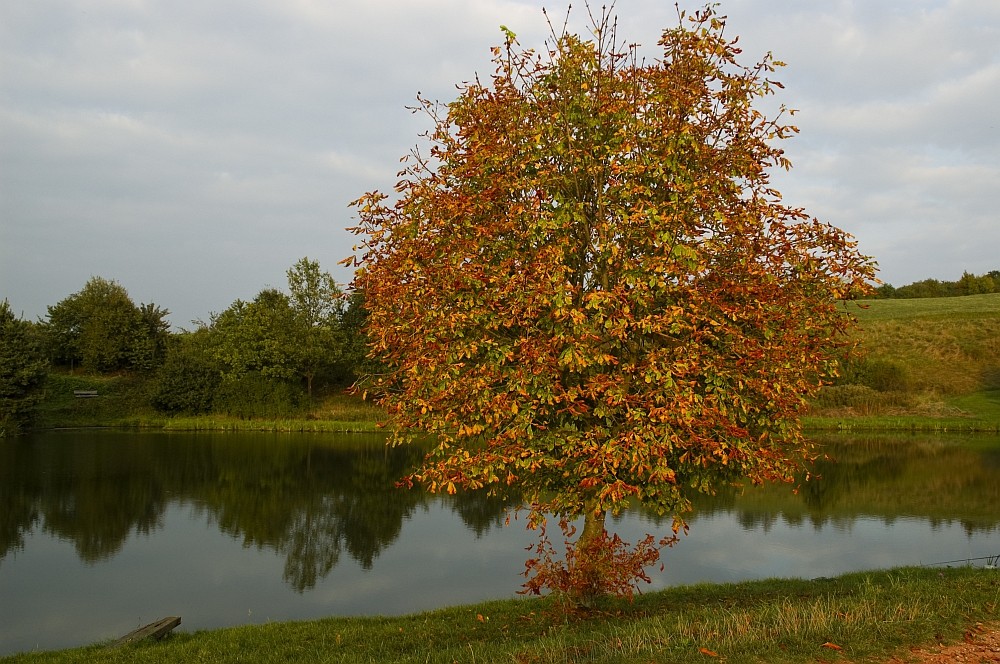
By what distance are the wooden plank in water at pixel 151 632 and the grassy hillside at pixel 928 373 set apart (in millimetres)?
42051

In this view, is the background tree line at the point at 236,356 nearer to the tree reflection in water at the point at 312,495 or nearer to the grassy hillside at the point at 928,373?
the tree reflection in water at the point at 312,495

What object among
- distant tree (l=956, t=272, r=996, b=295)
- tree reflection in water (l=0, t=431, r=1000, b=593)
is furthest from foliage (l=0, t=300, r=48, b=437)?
distant tree (l=956, t=272, r=996, b=295)

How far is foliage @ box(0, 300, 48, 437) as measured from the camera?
1916 inches

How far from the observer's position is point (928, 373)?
61562 mm

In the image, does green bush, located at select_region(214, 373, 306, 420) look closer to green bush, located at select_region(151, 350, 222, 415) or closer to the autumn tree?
green bush, located at select_region(151, 350, 222, 415)

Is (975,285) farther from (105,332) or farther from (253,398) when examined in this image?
(105,332)

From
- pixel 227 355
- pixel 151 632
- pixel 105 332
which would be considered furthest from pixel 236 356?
pixel 151 632

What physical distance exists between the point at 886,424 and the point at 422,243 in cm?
5038

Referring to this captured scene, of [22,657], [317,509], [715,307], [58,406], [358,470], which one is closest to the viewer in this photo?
[715,307]

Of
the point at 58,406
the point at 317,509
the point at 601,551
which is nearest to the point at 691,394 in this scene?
the point at 601,551

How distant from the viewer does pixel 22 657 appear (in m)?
12.4

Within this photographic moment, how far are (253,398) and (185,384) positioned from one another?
5.70 m

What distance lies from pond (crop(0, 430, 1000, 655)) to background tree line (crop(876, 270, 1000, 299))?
90.2 meters

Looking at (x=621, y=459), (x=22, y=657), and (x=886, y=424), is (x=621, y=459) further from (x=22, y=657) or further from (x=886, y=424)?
(x=886, y=424)
